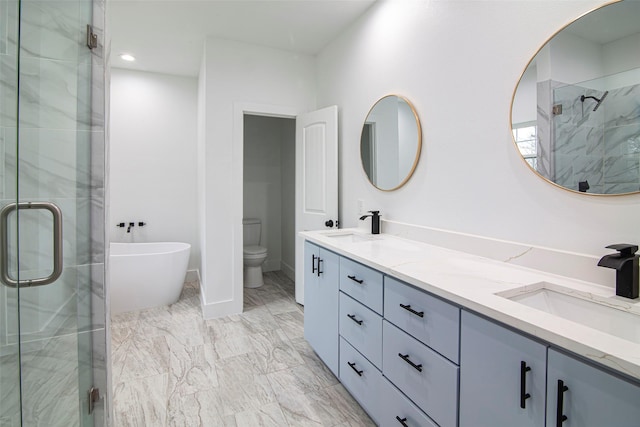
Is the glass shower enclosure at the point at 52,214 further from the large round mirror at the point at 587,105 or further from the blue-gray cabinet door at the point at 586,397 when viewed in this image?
the large round mirror at the point at 587,105

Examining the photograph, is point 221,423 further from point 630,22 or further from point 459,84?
point 630,22

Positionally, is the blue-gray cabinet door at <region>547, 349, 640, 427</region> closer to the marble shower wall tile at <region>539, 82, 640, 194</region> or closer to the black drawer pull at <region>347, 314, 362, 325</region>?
the marble shower wall tile at <region>539, 82, 640, 194</region>

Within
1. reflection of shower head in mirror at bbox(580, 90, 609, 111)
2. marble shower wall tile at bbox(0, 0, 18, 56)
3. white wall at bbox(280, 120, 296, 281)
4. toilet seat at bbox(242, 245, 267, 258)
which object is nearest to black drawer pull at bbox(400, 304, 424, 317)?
reflection of shower head in mirror at bbox(580, 90, 609, 111)

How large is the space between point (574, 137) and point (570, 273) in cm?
55

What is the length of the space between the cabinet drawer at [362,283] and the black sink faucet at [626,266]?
83 cm

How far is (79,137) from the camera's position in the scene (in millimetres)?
1339

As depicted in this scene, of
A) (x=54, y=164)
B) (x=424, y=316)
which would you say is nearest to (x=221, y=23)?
(x=54, y=164)

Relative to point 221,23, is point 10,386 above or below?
below

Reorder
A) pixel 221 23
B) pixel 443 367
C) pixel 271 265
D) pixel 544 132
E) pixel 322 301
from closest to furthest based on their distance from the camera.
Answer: pixel 443 367 → pixel 544 132 → pixel 322 301 → pixel 221 23 → pixel 271 265

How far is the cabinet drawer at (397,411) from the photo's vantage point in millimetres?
1272

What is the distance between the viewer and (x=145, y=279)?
10.3 feet

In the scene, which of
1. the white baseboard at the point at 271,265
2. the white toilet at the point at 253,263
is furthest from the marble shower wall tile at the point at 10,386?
the white baseboard at the point at 271,265

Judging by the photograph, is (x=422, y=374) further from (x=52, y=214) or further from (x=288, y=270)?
(x=288, y=270)

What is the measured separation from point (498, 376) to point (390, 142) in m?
1.72
